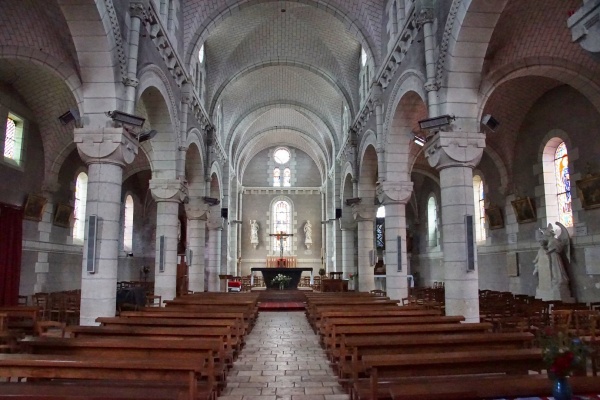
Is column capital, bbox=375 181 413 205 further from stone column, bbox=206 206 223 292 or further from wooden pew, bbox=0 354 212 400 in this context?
stone column, bbox=206 206 223 292

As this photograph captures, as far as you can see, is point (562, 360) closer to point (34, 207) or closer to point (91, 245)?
point (91, 245)

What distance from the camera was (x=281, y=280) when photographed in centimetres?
2312

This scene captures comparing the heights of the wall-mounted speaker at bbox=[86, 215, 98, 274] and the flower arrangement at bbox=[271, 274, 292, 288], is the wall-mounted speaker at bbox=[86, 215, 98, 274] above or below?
above

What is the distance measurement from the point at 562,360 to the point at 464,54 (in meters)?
7.91


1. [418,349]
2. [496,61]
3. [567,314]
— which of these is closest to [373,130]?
[496,61]

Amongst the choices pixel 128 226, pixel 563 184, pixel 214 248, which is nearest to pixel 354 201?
pixel 563 184

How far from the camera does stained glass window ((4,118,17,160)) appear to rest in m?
14.8

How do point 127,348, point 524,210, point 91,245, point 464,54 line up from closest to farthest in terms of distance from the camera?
1. point 127,348
2. point 91,245
3. point 464,54
4. point 524,210

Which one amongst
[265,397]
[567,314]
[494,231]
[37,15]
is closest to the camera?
[265,397]

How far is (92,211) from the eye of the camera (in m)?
9.40

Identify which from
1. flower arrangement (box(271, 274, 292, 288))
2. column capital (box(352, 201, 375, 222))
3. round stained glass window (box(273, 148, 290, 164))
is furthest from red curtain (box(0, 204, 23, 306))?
round stained glass window (box(273, 148, 290, 164))

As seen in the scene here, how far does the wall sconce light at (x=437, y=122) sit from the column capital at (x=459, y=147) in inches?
7.4

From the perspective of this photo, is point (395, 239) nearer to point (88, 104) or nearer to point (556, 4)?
point (556, 4)

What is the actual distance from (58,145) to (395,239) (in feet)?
39.3
